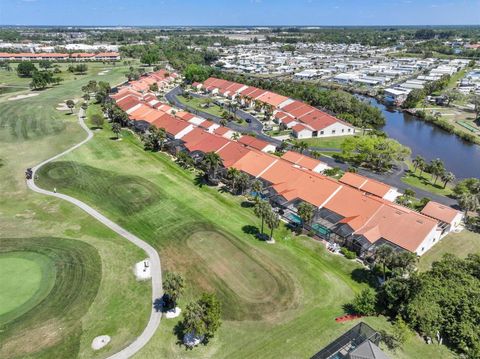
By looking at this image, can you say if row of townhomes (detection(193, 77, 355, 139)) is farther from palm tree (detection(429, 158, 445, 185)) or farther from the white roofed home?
palm tree (detection(429, 158, 445, 185))

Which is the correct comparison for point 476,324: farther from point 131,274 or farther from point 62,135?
point 62,135

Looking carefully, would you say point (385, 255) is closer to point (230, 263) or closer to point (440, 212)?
point (440, 212)

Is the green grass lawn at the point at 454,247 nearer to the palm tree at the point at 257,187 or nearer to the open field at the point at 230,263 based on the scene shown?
the open field at the point at 230,263

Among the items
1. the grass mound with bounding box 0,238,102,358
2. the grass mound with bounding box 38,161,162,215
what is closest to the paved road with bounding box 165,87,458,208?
the grass mound with bounding box 38,161,162,215

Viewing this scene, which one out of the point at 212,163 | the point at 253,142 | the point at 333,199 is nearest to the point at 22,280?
the point at 212,163

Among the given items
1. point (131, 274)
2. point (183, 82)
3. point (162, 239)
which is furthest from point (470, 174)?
point (183, 82)

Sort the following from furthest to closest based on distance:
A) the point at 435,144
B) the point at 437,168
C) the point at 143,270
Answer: the point at 435,144 → the point at 437,168 → the point at 143,270

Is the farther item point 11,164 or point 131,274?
point 11,164
